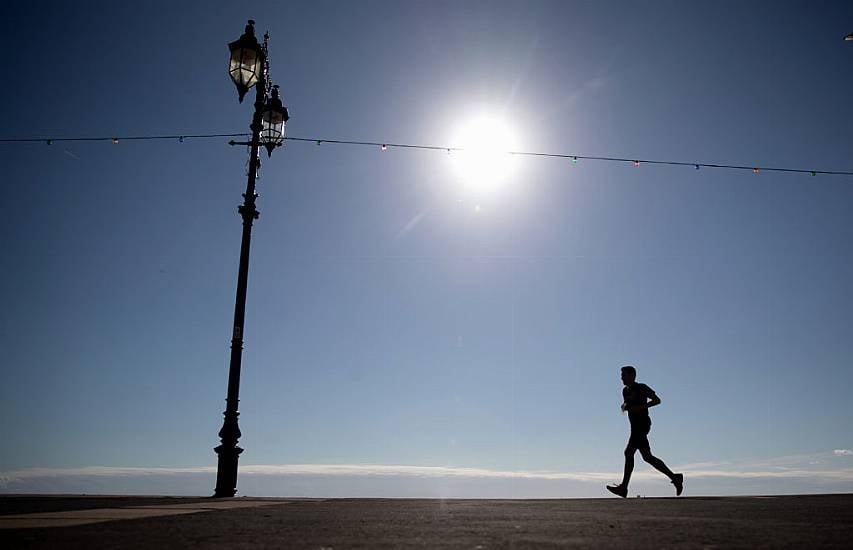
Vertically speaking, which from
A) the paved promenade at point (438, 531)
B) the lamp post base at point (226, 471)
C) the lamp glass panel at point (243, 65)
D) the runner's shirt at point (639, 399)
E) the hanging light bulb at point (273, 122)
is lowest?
the paved promenade at point (438, 531)

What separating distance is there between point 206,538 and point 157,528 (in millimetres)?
729

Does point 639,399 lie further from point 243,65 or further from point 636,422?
point 243,65

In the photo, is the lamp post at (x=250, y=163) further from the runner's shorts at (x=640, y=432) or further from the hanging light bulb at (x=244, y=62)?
the runner's shorts at (x=640, y=432)

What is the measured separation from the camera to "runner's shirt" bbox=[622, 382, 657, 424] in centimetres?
912

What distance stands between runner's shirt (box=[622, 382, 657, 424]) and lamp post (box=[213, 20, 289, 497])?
6.43 meters

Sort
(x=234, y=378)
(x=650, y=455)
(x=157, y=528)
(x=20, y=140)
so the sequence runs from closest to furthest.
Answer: (x=157, y=528) < (x=650, y=455) < (x=234, y=378) < (x=20, y=140)

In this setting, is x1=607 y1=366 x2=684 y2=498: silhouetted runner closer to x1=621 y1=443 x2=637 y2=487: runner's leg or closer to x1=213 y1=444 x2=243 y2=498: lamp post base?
x1=621 y1=443 x2=637 y2=487: runner's leg

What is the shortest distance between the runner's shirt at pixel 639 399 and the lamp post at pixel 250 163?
6.43 meters

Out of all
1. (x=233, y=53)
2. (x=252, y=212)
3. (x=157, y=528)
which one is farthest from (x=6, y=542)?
(x=233, y=53)

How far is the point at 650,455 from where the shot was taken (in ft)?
29.5

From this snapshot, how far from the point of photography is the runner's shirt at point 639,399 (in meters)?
9.12

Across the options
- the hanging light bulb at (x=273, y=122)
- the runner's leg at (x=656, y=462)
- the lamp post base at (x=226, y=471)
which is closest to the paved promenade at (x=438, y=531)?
the runner's leg at (x=656, y=462)

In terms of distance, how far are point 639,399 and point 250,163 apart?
8.34m

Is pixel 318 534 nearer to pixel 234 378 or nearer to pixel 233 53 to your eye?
pixel 234 378
